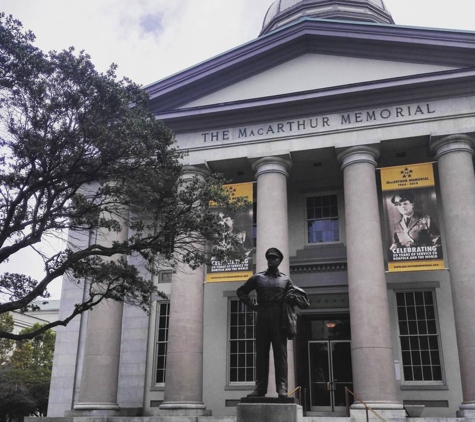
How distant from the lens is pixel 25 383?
126ft

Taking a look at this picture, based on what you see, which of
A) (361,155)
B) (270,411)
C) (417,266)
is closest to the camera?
(270,411)

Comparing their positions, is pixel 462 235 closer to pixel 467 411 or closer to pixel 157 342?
pixel 467 411

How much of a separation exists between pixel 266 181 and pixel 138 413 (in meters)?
10.8

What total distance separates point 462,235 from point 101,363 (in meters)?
13.3

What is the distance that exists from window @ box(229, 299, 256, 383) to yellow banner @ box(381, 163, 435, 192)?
748 centimetres

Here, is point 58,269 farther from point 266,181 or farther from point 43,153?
point 266,181

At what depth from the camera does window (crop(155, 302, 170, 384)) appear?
2278 cm

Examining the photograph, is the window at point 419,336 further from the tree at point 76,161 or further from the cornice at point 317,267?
the tree at point 76,161

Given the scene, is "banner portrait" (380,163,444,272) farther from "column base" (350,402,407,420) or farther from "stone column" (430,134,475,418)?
"column base" (350,402,407,420)

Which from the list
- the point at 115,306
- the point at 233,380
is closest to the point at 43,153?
the point at 115,306

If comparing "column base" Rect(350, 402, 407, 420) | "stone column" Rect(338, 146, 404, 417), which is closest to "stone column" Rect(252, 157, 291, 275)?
"stone column" Rect(338, 146, 404, 417)

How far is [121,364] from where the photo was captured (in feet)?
75.8

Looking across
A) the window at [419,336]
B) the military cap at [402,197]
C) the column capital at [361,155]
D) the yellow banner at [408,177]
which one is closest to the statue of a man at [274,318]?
the military cap at [402,197]

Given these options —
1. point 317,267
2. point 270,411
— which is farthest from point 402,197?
point 270,411
